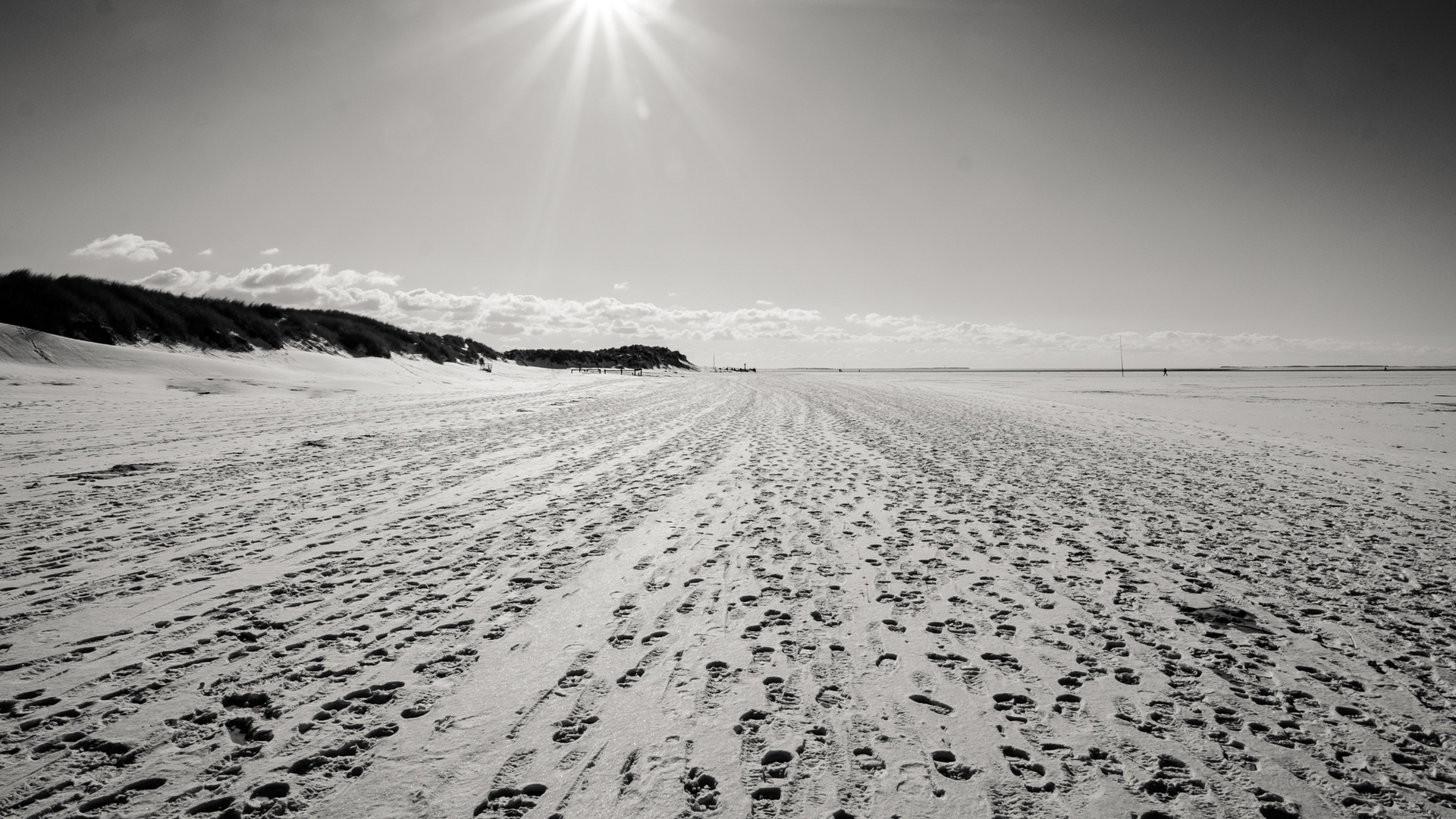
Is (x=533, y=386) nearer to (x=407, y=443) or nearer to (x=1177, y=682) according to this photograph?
(x=407, y=443)

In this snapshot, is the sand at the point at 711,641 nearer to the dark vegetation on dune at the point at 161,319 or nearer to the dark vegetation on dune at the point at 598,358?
the dark vegetation on dune at the point at 161,319

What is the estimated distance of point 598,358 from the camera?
8338cm

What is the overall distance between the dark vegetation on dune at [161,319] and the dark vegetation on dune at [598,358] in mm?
23069

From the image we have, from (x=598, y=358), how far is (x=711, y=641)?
82.6 metres

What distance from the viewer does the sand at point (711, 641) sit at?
226 centimetres

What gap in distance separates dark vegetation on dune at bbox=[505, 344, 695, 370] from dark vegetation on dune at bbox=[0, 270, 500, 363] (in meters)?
23.1

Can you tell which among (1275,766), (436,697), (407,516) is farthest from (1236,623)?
(407,516)

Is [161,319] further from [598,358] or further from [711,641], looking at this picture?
[598,358]

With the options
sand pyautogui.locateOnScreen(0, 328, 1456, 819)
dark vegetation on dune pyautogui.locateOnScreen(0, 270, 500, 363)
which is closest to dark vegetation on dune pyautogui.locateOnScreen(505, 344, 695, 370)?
dark vegetation on dune pyautogui.locateOnScreen(0, 270, 500, 363)

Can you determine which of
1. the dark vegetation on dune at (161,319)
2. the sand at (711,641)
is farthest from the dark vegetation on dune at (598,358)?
the sand at (711,641)

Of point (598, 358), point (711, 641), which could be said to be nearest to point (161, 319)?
point (711, 641)

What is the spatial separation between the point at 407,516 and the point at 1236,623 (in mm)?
6998

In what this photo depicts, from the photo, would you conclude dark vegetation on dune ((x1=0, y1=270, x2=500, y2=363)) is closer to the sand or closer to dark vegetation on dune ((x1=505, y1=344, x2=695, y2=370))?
the sand

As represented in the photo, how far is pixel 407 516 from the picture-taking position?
5867mm
